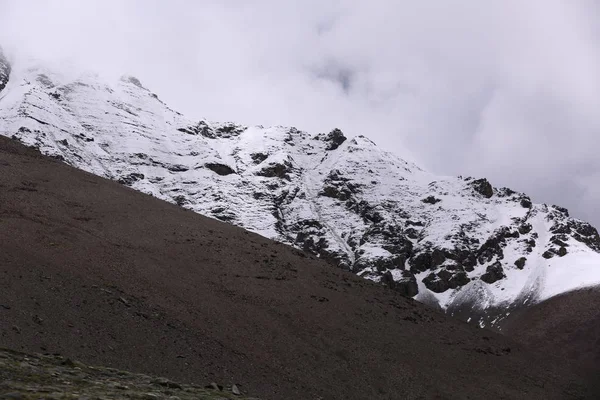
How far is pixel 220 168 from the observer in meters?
167

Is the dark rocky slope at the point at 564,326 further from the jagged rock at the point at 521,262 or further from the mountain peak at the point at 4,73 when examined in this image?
the mountain peak at the point at 4,73

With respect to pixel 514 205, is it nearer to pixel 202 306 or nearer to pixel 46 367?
pixel 202 306

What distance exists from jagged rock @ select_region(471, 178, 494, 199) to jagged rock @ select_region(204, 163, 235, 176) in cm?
7811

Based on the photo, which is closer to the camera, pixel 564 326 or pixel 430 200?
pixel 564 326

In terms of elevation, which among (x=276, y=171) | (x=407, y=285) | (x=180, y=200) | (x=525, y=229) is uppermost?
(x=276, y=171)

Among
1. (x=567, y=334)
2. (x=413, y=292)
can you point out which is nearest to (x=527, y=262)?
(x=413, y=292)

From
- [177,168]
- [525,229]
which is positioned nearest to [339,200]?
[177,168]

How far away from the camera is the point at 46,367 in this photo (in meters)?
14.4

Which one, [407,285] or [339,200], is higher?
[339,200]

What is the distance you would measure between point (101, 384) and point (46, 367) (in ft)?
6.36

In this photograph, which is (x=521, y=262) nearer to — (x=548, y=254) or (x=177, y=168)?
(x=548, y=254)

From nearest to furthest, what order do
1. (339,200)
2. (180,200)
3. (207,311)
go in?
(207,311) < (180,200) < (339,200)

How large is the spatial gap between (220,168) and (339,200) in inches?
1470

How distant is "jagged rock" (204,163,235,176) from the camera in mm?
165125
